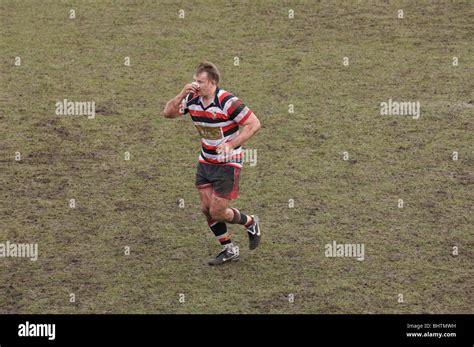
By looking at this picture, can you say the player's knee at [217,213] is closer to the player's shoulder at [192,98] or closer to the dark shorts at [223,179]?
the dark shorts at [223,179]

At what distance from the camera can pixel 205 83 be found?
10820mm

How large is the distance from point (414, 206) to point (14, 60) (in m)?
9.72

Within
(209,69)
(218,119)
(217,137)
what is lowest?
(217,137)

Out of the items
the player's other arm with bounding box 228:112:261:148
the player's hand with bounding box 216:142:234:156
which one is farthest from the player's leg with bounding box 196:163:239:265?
the player's other arm with bounding box 228:112:261:148

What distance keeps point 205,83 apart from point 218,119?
0.53m

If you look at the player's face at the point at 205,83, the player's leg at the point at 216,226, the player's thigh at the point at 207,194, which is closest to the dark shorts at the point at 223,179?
the player's thigh at the point at 207,194

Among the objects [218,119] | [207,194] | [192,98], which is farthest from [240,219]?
[192,98]

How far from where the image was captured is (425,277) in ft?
36.7

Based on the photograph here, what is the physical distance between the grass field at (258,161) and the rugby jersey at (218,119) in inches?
60.7

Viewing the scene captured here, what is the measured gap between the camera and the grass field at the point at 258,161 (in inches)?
439

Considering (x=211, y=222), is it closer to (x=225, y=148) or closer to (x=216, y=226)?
(x=216, y=226)

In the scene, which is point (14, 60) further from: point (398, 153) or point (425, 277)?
point (425, 277)

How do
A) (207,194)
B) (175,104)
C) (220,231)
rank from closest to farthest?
(175,104) → (207,194) → (220,231)

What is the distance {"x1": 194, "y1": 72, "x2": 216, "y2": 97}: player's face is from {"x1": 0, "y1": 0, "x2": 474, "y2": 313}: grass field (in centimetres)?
245
